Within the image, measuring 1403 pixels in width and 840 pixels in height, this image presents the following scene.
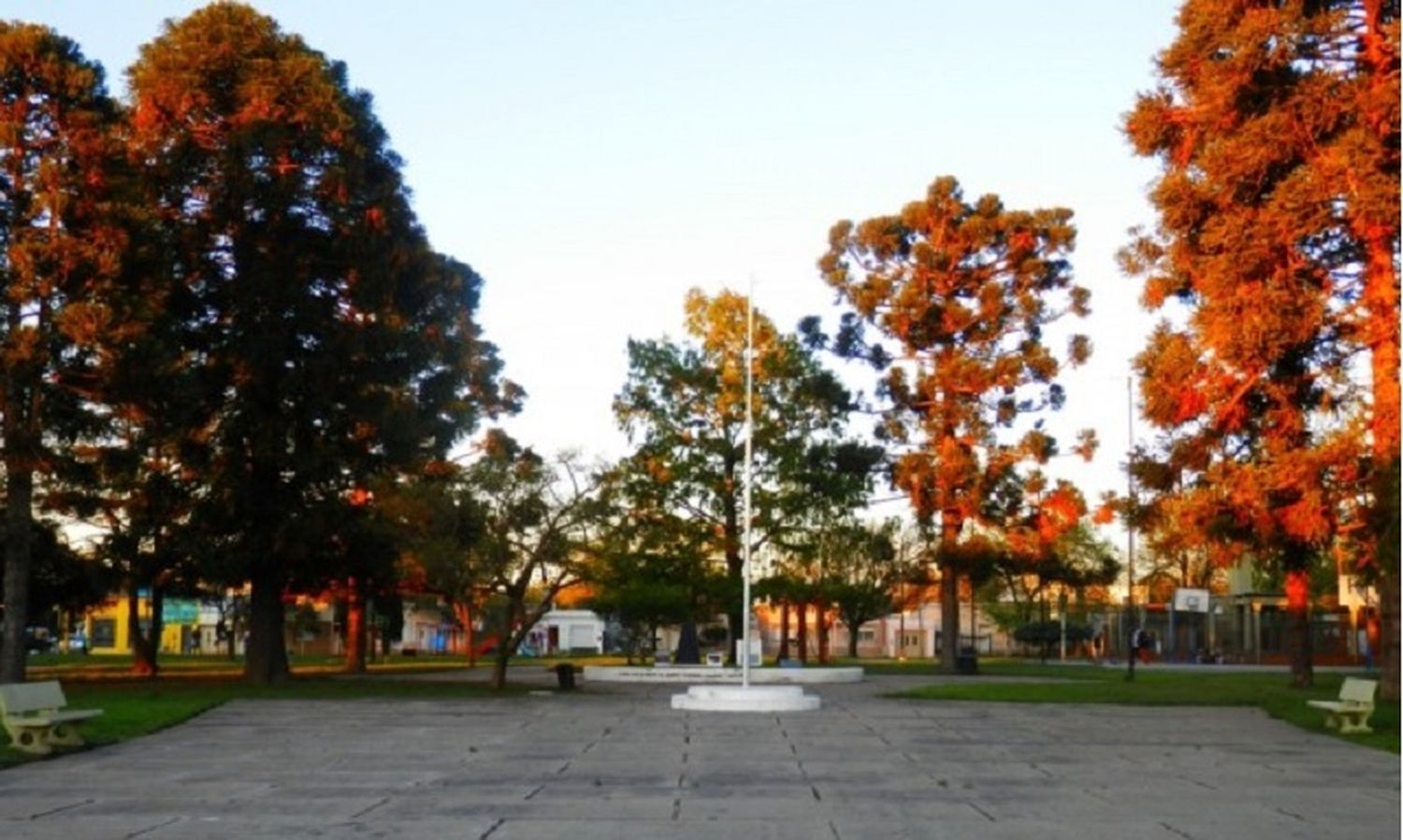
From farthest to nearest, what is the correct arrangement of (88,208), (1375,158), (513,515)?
(513,515), (88,208), (1375,158)

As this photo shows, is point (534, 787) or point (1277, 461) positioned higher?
point (1277, 461)

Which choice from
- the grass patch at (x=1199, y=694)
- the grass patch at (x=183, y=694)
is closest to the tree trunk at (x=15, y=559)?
the grass patch at (x=183, y=694)

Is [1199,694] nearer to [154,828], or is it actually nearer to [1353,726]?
[1353,726]

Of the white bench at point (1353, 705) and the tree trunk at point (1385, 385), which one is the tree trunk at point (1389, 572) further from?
the white bench at point (1353, 705)

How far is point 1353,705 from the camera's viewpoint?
25594 millimetres

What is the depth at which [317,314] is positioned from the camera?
39188 millimetres

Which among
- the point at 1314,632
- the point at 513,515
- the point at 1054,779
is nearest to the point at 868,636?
the point at 1314,632

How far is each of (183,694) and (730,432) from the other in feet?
85.1

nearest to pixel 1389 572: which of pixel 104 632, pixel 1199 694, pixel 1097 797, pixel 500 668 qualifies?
pixel 1199 694

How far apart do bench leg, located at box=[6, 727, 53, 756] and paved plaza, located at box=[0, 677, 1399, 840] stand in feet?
1.93

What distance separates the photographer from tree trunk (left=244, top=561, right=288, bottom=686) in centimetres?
4003

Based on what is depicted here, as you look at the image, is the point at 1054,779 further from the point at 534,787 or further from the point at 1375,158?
the point at 1375,158

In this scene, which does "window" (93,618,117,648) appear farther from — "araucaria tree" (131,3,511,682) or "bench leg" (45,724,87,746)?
"bench leg" (45,724,87,746)

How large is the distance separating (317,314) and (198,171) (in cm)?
451
